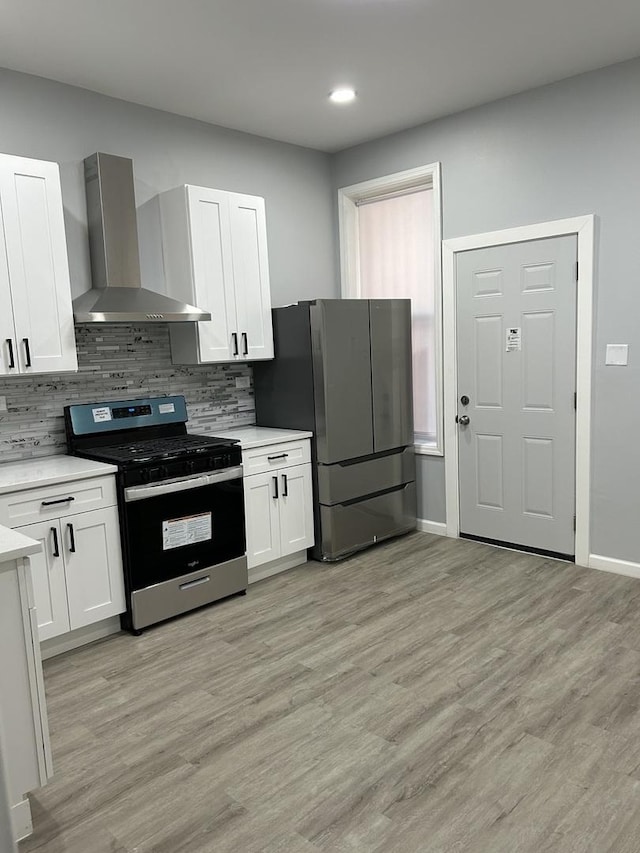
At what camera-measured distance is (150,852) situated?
1.86m

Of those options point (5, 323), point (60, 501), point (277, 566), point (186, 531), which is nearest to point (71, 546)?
point (60, 501)

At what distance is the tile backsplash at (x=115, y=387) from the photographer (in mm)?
3383

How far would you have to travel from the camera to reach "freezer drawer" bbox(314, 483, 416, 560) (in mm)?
4164

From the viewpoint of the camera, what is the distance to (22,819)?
6.38 feet

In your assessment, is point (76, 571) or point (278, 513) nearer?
point (76, 571)

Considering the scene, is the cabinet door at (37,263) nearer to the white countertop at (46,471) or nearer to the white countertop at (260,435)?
the white countertop at (46,471)

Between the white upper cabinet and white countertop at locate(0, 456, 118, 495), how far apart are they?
952 millimetres

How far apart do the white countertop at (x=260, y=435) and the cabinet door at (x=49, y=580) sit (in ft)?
3.82

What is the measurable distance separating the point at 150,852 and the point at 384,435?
294cm

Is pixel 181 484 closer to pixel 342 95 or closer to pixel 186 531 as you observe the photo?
pixel 186 531

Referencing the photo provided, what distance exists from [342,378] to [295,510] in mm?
879

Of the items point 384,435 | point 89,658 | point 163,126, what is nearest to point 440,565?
point 384,435

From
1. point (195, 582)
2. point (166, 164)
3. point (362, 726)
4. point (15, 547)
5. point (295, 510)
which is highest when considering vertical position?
point (166, 164)

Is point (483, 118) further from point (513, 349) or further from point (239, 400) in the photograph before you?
point (239, 400)
